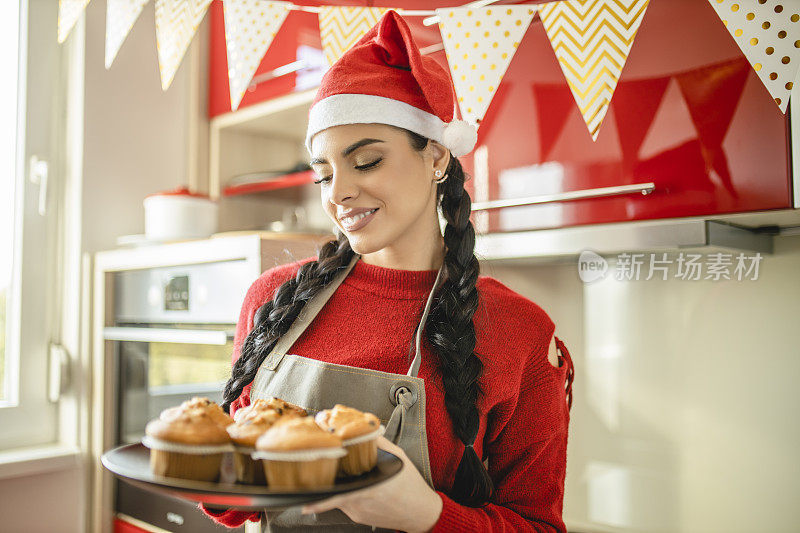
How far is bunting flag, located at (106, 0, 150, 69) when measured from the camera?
1.34 meters

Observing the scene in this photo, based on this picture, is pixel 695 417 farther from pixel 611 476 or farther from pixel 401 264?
pixel 401 264

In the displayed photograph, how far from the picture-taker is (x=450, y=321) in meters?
1.10

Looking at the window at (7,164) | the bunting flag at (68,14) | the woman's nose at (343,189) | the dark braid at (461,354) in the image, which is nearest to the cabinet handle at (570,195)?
the dark braid at (461,354)

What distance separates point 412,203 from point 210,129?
144cm

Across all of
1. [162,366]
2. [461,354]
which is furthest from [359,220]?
[162,366]

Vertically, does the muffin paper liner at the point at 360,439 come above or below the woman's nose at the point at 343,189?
below

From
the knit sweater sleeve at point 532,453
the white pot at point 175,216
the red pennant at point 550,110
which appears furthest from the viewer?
the white pot at point 175,216

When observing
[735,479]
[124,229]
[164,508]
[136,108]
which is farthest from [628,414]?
[136,108]

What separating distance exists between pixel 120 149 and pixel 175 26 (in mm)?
859

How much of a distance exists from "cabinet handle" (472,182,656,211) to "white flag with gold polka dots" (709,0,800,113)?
0.96ft

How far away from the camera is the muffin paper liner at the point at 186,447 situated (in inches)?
31.7

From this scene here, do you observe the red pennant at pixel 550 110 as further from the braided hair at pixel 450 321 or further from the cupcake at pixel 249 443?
the cupcake at pixel 249 443

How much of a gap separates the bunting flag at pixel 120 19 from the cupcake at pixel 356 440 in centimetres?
93

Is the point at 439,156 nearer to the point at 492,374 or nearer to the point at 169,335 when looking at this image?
the point at 492,374
